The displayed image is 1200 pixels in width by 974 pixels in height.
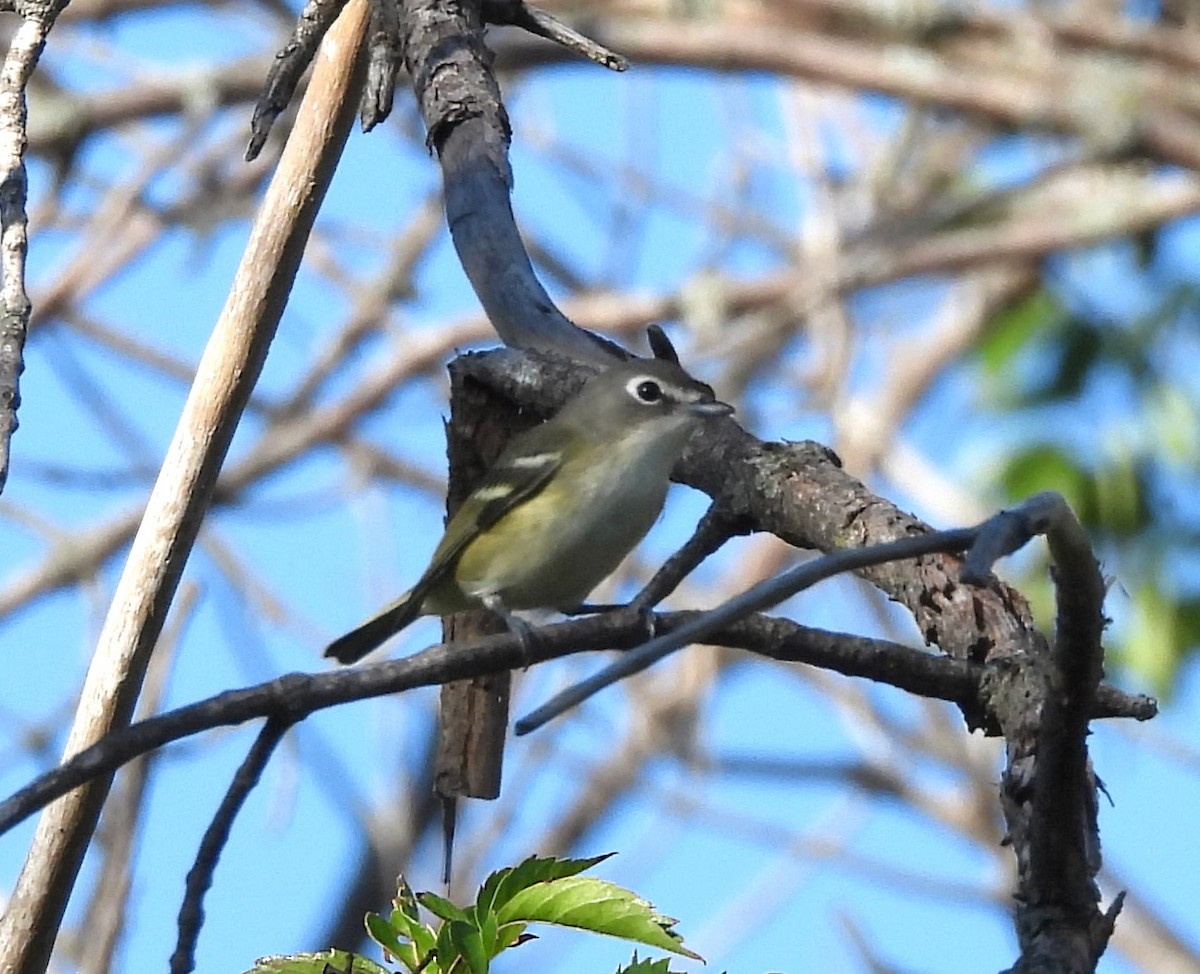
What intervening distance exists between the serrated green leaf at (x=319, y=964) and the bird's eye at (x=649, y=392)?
2.31 metres

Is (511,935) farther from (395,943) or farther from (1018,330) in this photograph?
(1018,330)

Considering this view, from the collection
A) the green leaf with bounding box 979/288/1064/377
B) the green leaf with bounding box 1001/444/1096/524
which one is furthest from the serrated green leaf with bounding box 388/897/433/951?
the green leaf with bounding box 979/288/1064/377

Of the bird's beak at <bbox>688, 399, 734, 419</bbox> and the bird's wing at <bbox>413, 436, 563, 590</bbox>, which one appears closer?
the bird's beak at <bbox>688, 399, 734, 419</bbox>

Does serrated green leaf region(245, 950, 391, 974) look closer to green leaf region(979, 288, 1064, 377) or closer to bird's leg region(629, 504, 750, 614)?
bird's leg region(629, 504, 750, 614)

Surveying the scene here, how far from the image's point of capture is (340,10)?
3738mm

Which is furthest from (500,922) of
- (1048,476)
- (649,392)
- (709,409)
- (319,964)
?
(1048,476)

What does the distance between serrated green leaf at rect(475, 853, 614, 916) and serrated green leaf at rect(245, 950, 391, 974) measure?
137 mm

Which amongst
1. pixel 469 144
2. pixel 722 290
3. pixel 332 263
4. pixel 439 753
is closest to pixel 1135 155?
pixel 722 290

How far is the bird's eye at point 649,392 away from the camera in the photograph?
166 inches

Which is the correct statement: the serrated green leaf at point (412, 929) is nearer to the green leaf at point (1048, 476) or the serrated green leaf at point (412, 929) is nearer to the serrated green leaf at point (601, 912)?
the serrated green leaf at point (601, 912)

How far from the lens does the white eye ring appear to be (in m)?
4.14

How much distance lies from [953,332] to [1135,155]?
2919mm

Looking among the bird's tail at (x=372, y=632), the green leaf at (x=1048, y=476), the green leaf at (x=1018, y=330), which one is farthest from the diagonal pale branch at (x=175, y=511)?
the green leaf at (x=1018, y=330)

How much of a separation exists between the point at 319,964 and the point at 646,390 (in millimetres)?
2390
